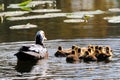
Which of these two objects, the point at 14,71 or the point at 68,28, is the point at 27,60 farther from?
the point at 68,28

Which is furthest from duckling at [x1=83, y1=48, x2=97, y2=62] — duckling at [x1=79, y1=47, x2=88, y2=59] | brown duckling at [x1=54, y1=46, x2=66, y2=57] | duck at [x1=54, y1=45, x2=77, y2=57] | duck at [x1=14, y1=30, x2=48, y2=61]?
duck at [x1=14, y1=30, x2=48, y2=61]

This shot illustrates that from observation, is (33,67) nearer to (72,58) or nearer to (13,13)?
(72,58)

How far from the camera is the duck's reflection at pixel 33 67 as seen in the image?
50.4 ft

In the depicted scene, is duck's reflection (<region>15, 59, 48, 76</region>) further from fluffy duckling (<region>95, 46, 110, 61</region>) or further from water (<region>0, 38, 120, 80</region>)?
fluffy duckling (<region>95, 46, 110, 61</region>)

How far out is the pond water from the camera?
14844 millimetres

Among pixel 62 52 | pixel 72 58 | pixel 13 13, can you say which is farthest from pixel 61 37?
pixel 13 13

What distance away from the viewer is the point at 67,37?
824 inches

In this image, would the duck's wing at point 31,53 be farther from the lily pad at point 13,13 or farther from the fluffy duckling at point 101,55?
the lily pad at point 13,13

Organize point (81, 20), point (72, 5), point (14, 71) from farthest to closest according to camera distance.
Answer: point (72, 5), point (81, 20), point (14, 71)

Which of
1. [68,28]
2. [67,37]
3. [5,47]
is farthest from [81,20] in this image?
[5,47]

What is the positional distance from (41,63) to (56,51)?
1.28 metres

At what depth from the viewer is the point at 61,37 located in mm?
21000

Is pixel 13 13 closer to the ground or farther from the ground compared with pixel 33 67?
closer to the ground

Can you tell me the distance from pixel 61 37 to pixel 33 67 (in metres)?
5.00
